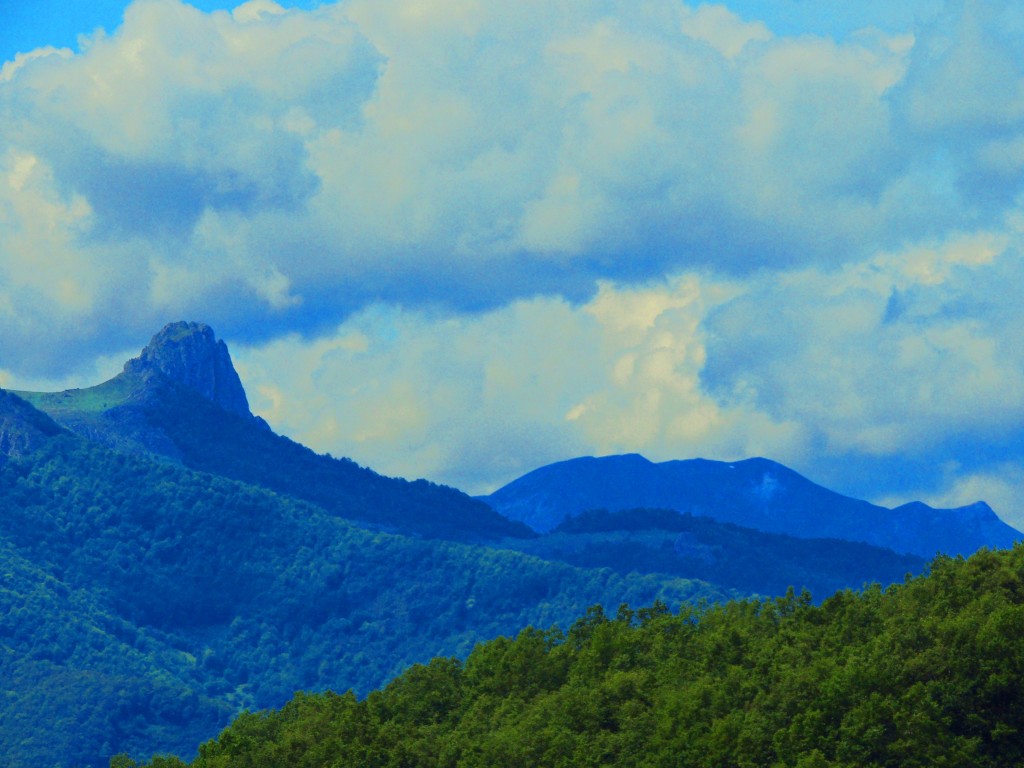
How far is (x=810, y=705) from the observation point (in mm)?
137125

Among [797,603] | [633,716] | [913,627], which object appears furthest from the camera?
[797,603]

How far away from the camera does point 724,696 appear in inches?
5743

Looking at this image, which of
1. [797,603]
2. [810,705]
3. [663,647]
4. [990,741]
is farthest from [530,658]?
[990,741]

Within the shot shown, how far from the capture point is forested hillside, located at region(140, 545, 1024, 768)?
434 feet

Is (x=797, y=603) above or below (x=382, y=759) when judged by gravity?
above

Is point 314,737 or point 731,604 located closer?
point 314,737

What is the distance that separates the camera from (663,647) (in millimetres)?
165625

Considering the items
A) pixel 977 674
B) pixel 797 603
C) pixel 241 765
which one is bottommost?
pixel 241 765

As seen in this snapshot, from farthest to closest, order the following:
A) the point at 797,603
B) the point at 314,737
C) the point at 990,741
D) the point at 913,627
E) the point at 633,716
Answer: the point at 797,603, the point at 314,737, the point at 633,716, the point at 913,627, the point at 990,741

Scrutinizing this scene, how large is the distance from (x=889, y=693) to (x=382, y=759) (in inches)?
1639

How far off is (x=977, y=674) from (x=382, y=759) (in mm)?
47329

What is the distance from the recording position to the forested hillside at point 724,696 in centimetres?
13238

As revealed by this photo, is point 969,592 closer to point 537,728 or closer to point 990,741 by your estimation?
point 990,741

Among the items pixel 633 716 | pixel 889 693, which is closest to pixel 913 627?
pixel 889 693
